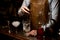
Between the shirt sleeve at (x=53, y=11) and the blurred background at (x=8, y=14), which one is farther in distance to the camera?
the blurred background at (x=8, y=14)

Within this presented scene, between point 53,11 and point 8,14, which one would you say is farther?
point 8,14

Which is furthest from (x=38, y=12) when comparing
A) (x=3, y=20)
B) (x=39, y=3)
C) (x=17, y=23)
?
(x=3, y=20)

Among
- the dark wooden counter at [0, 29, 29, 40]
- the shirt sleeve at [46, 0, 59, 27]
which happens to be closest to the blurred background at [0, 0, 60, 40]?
the dark wooden counter at [0, 29, 29, 40]

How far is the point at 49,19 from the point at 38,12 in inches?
2.9

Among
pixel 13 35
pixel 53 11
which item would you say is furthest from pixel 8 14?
pixel 53 11

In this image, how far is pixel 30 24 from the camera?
0.86 metres

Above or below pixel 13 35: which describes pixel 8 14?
above

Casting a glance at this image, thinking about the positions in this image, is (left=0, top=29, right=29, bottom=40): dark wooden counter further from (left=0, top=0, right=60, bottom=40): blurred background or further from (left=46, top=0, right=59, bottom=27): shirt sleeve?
(left=46, top=0, right=59, bottom=27): shirt sleeve

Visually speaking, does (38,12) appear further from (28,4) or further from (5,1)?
(5,1)

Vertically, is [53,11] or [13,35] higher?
[53,11]

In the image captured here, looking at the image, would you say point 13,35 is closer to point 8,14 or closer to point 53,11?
point 8,14

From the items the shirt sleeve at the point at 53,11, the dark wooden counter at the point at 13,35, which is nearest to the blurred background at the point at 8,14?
the dark wooden counter at the point at 13,35

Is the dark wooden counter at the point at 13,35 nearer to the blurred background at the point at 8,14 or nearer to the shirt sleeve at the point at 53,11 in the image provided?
the blurred background at the point at 8,14

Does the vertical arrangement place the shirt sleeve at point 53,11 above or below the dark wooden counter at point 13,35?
above
